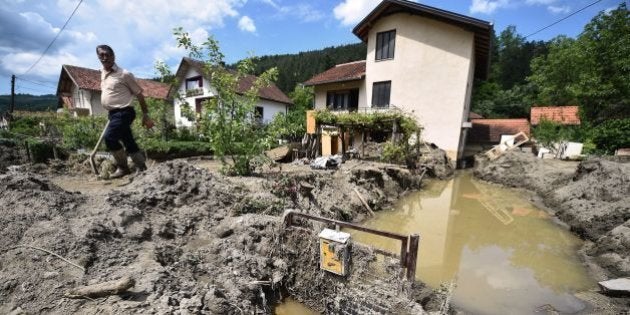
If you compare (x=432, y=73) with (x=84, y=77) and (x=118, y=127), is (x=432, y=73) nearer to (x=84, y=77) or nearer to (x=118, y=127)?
(x=118, y=127)

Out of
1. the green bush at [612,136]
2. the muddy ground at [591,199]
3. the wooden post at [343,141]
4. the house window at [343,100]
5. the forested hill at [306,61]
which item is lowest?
the muddy ground at [591,199]

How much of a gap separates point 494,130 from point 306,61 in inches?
2045

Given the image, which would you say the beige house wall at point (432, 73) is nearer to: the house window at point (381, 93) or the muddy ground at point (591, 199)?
the house window at point (381, 93)

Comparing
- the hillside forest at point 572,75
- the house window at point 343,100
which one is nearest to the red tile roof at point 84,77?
the hillside forest at point 572,75

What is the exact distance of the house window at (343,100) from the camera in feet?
60.9

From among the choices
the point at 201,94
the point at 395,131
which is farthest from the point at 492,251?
the point at 201,94

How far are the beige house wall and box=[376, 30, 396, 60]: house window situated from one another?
0.94ft

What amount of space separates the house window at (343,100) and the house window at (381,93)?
1412 mm

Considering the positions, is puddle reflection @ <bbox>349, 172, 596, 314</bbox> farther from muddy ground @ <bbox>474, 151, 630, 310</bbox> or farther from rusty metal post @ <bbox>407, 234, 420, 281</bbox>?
rusty metal post @ <bbox>407, 234, 420, 281</bbox>

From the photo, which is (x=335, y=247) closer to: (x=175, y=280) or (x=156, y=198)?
(x=175, y=280)

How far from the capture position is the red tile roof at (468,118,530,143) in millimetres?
21609

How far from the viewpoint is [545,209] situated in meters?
9.52

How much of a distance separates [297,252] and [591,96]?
2854 cm

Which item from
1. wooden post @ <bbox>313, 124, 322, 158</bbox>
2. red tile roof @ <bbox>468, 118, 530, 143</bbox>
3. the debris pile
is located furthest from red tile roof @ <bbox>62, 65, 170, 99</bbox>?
red tile roof @ <bbox>468, 118, 530, 143</bbox>
